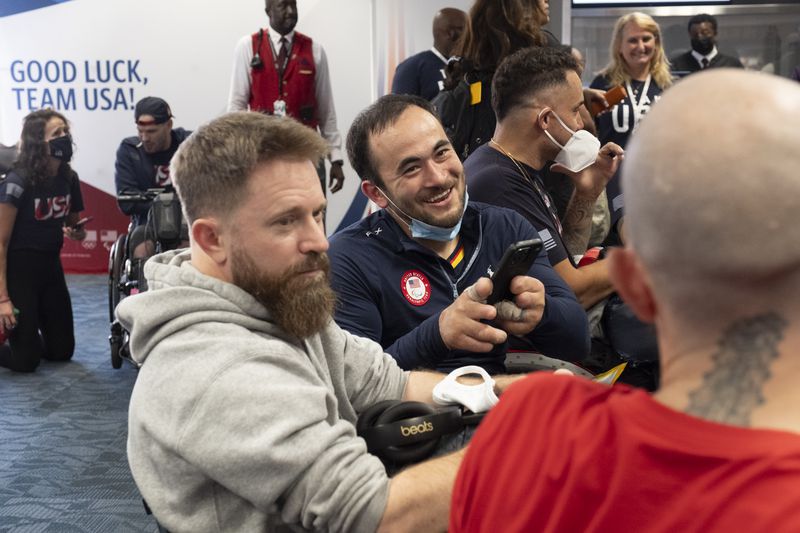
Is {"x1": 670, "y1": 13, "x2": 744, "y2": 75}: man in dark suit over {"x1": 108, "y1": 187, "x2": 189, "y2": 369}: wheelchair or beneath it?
over

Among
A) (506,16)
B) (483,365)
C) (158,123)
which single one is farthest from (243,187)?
(158,123)

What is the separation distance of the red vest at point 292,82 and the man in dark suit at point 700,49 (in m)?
2.51

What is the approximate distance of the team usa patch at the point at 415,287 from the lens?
86.0 inches

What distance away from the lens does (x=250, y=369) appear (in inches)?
50.6

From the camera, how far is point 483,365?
2133 mm

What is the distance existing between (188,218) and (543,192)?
144 cm

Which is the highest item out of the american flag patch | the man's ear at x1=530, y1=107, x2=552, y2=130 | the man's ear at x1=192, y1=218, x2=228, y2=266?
the man's ear at x1=530, y1=107, x2=552, y2=130

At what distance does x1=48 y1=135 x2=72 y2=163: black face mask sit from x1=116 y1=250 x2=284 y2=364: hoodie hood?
3721 mm

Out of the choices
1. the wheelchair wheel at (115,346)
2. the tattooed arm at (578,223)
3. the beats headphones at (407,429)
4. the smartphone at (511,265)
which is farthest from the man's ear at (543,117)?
the wheelchair wheel at (115,346)

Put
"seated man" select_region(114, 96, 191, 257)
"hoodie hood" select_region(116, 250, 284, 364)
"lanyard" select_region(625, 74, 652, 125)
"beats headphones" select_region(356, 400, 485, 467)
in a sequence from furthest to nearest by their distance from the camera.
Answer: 1. "seated man" select_region(114, 96, 191, 257)
2. "lanyard" select_region(625, 74, 652, 125)
3. "beats headphones" select_region(356, 400, 485, 467)
4. "hoodie hood" select_region(116, 250, 284, 364)

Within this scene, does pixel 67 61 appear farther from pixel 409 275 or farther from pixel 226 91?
pixel 409 275

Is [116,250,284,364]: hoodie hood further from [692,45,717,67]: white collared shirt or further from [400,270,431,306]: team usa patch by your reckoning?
[692,45,717,67]: white collared shirt

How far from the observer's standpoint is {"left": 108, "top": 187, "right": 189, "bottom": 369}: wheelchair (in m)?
3.88

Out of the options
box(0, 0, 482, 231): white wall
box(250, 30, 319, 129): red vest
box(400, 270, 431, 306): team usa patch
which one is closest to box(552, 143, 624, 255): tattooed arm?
box(400, 270, 431, 306): team usa patch
